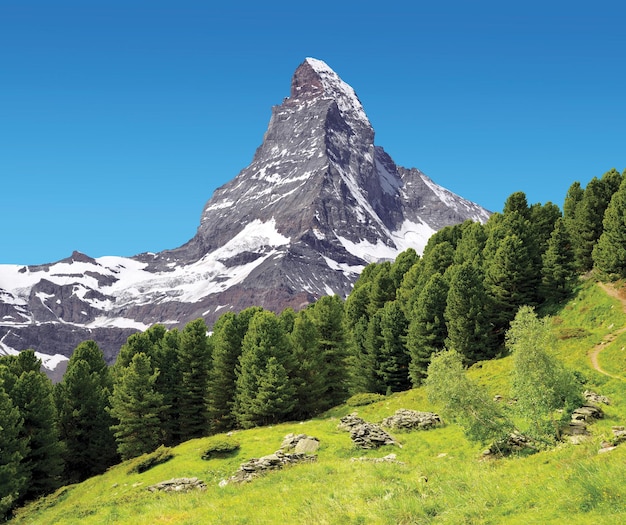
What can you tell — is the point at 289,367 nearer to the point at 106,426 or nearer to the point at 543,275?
the point at 106,426

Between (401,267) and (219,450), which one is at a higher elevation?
(401,267)

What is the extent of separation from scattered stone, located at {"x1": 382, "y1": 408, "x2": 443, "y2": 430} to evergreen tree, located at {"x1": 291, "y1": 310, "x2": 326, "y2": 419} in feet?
58.9

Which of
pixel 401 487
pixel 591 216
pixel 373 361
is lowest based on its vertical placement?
pixel 401 487

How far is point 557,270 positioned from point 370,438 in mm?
44825

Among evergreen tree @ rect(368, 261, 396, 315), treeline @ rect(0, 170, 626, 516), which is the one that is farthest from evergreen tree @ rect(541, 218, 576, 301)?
evergreen tree @ rect(368, 261, 396, 315)

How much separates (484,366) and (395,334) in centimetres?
1800

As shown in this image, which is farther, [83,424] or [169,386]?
[169,386]

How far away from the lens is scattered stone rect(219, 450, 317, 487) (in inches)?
1210

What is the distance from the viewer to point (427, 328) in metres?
66.5

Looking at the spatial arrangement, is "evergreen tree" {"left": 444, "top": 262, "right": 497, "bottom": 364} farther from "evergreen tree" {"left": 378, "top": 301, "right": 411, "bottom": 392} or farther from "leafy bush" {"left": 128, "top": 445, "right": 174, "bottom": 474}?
"leafy bush" {"left": 128, "top": 445, "right": 174, "bottom": 474}

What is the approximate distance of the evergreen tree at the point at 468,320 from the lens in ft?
209

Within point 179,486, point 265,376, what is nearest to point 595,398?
point 179,486

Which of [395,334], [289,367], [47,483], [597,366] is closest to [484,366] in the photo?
[597,366]

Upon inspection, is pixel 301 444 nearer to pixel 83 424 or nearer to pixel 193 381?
pixel 193 381
